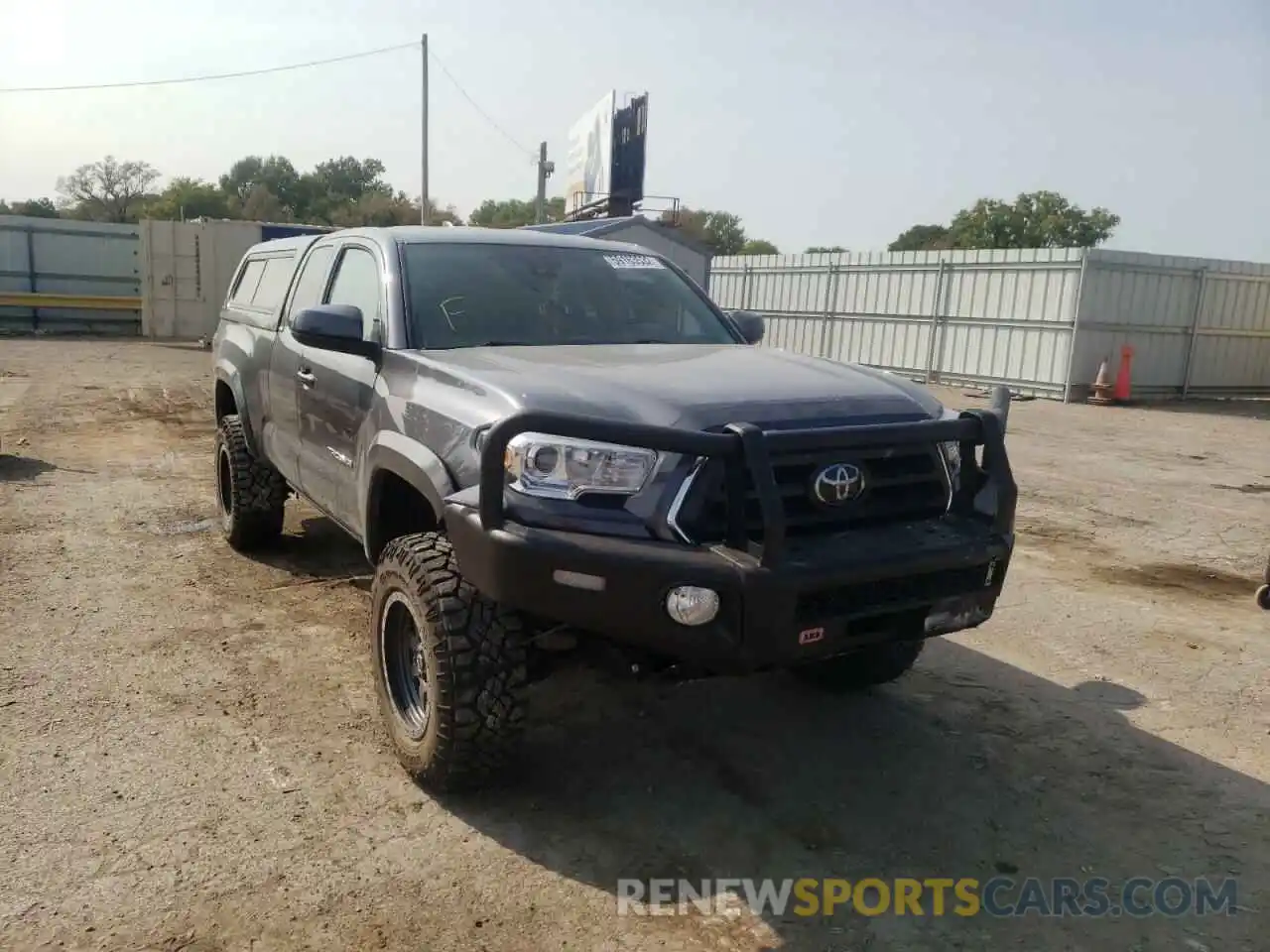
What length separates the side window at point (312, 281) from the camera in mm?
4926

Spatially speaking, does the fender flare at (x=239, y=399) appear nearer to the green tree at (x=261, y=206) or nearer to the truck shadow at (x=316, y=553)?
the truck shadow at (x=316, y=553)

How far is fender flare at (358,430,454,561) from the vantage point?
3.24 m

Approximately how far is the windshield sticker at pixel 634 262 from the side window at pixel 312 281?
135cm

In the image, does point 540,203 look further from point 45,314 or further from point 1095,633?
point 1095,633

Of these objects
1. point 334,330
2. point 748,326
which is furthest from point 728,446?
point 748,326

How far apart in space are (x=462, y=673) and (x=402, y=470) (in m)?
0.76

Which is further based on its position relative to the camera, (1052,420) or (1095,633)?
(1052,420)

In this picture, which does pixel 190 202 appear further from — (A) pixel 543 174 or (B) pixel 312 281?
(B) pixel 312 281

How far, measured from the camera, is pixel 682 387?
326 cm

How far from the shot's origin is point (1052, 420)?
14.6 meters

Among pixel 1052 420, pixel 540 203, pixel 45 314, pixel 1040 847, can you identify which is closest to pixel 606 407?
pixel 1040 847

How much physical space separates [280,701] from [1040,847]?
2.82 m

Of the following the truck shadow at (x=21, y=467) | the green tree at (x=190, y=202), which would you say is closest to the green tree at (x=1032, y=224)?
the green tree at (x=190, y=202)

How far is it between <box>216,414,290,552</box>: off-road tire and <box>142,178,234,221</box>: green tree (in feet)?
182
